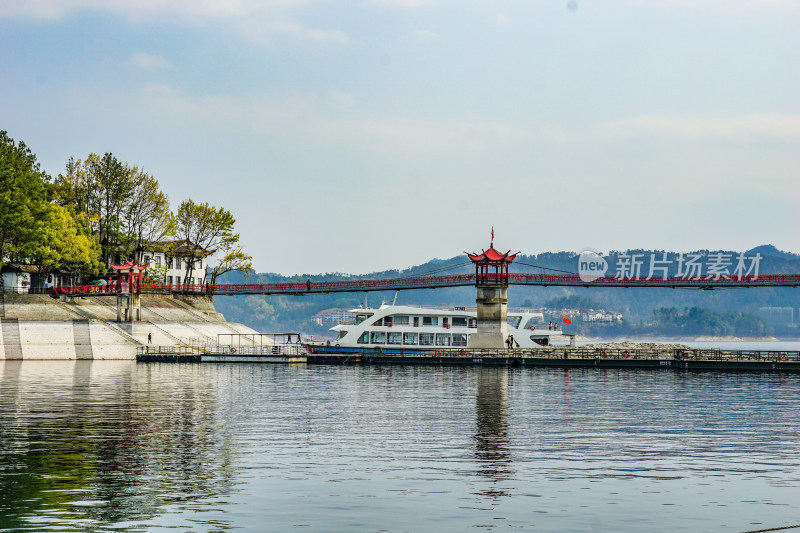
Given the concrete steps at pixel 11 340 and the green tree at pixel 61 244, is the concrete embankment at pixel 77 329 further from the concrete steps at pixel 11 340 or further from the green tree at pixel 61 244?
the green tree at pixel 61 244

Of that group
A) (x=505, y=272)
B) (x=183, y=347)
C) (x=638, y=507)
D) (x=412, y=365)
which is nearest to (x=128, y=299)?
(x=183, y=347)

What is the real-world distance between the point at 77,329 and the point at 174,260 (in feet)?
163

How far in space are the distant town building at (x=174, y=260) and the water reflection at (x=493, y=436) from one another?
8378cm

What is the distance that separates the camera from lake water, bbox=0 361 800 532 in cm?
2303

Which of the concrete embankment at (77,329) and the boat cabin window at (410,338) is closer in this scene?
the concrete embankment at (77,329)

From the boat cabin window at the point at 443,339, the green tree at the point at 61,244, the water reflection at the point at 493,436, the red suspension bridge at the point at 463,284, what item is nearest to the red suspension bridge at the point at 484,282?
the red suspension bridge at the point at 463,284

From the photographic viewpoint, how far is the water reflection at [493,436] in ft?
93.2

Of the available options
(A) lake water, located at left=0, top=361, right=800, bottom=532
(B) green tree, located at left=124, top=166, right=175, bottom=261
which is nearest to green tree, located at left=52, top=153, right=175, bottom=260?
(B) green tree, located at left=124, top=166, right=175, bottom=261

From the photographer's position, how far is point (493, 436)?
125 feet

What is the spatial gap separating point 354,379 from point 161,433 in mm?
38621

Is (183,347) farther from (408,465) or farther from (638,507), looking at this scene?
(638,507)

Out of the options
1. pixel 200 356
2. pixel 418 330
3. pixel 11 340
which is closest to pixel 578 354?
pixel 418 330

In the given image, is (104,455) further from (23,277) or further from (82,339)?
(23,277)

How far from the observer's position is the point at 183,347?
360 ft
